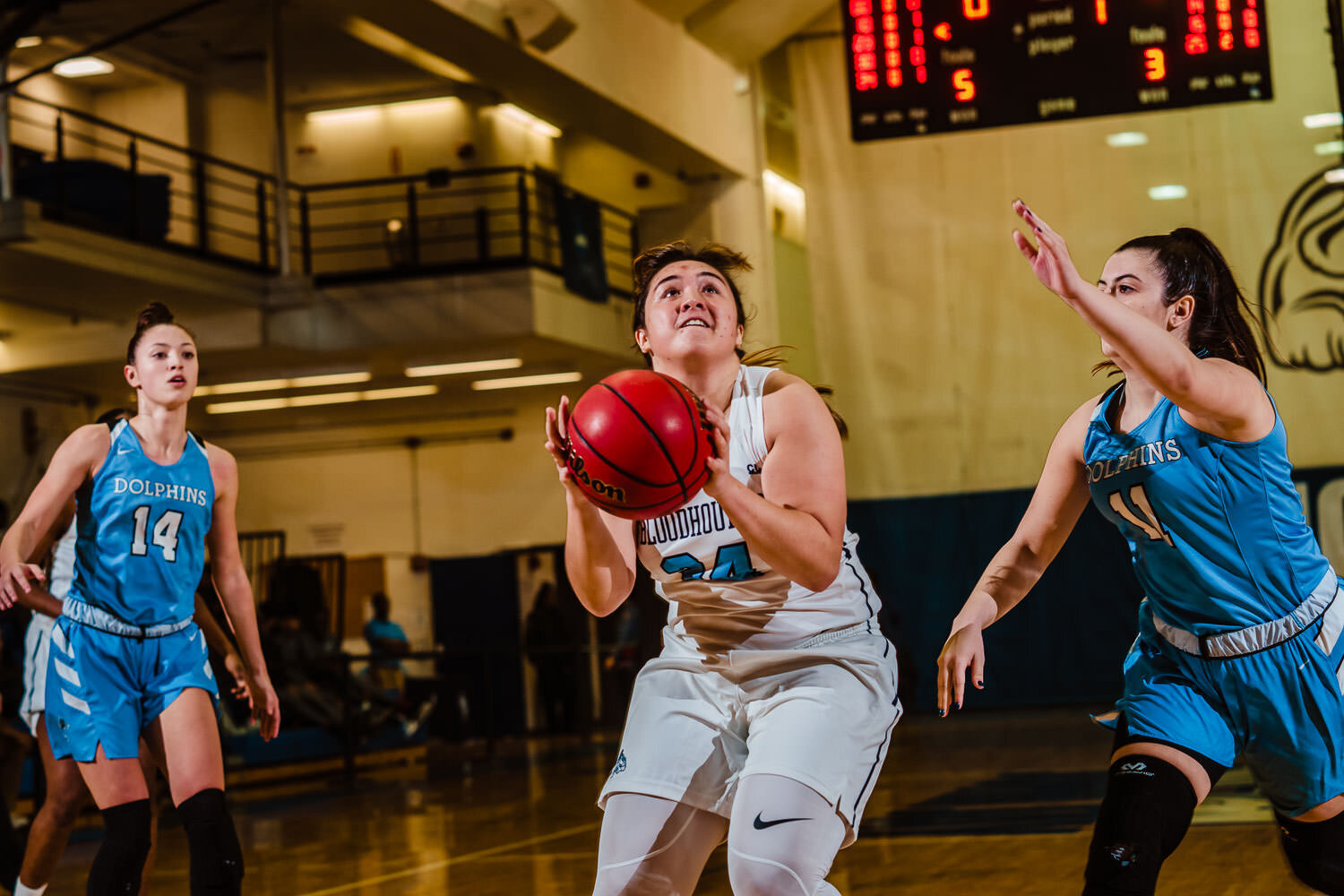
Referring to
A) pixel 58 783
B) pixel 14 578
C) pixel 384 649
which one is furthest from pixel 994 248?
pixel 14 578

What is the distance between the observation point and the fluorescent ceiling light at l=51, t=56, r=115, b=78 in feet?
48.2

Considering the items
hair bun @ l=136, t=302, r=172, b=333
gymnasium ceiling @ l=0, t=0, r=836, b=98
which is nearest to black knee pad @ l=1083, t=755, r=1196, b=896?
hair bun @ l=136, t=302, r=172, b=333

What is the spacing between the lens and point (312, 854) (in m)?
7.21

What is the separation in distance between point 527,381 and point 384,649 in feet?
10.8

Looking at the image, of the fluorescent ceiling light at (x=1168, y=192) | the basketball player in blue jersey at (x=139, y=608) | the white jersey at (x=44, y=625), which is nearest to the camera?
the basketball player in blue jersey at (x=139, y=608)

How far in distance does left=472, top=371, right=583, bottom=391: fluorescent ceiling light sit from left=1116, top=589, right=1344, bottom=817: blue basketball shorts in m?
12.3

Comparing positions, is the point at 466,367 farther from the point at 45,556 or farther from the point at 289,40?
the point at 45,556

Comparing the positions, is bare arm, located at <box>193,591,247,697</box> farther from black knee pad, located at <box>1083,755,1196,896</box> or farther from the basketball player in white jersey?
black knee pad, located at <box>1083,755,1196,896</box>

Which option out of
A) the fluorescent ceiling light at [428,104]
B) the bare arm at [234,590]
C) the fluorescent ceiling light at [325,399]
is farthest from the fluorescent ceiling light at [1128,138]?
the bare arm at [234,590]

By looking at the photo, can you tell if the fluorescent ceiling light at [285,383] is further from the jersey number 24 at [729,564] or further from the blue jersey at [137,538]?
the jersey number 24 at [729,564]

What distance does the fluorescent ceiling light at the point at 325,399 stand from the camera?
15.7 meters

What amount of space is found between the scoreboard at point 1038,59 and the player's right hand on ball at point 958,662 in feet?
19.0

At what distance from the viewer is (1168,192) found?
13.3m

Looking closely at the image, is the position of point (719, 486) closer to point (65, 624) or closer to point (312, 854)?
point (65, 624)
